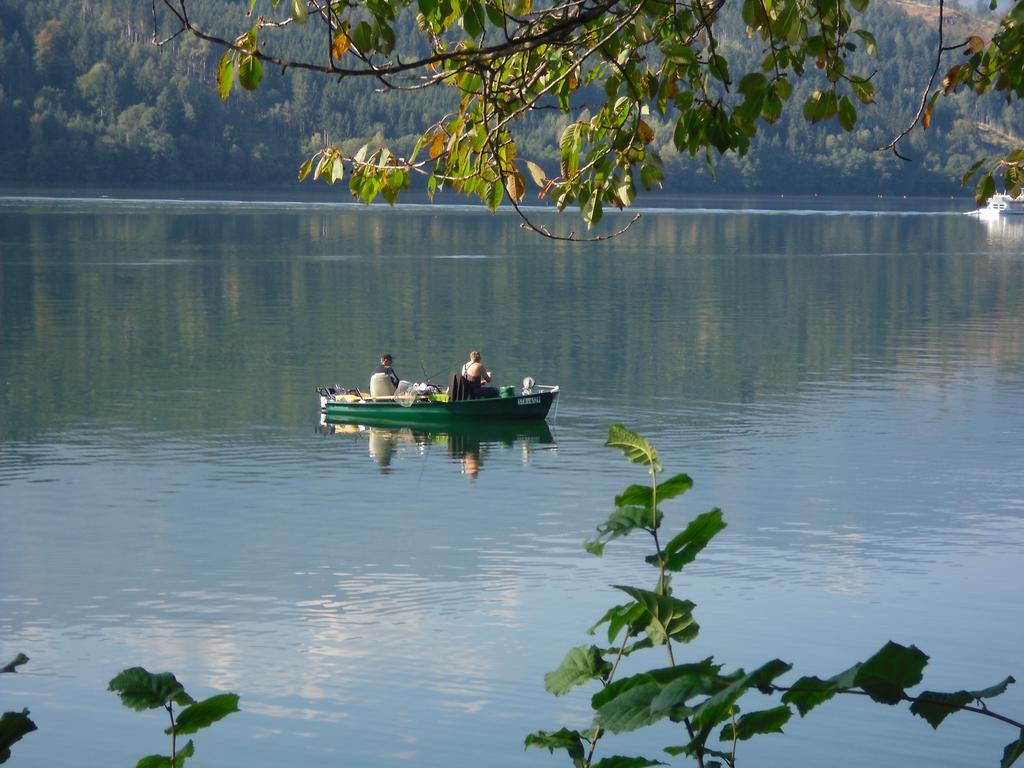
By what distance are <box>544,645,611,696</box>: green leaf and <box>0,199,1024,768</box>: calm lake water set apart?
35.7 ft

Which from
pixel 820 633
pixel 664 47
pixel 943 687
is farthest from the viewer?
pixel 820 633

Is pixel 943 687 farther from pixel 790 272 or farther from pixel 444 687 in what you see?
pixel 790 272

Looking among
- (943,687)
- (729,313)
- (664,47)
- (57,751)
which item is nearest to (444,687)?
(57,751)

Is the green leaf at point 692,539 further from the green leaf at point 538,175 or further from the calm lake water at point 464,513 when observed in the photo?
the calm lake water at point 464,513

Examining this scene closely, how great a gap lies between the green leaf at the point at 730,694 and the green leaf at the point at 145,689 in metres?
1.34

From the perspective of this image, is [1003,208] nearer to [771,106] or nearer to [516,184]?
[516,184]

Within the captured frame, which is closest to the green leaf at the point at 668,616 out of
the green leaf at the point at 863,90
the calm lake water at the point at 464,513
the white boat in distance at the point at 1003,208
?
the green leaf at the point at 863,90

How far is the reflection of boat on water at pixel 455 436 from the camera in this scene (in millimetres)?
33750

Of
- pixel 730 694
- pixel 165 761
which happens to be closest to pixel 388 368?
pixel 165 761

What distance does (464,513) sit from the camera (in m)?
27.2

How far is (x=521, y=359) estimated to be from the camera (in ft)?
157

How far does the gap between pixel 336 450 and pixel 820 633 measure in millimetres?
15600

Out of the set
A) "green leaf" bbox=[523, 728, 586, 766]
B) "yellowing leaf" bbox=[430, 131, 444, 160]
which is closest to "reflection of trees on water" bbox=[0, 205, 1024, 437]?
"yellowing leaf" bbox=[430, 131, 444, 160]

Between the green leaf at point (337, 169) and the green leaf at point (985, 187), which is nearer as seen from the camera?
the green leaf at point (337, 169)
